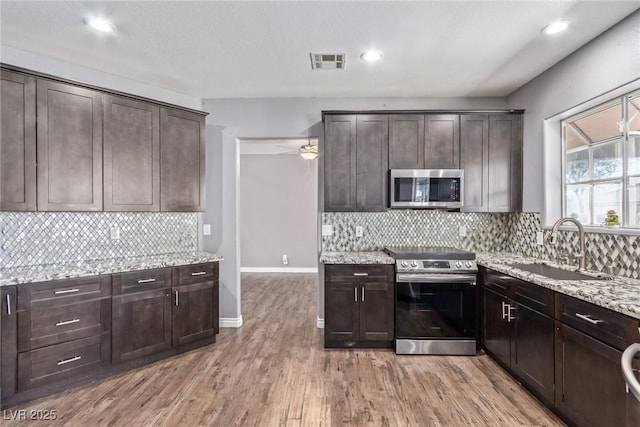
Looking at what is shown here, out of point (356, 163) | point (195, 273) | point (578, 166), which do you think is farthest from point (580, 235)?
point (195, 273)

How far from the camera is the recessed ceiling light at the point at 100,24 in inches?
89.7

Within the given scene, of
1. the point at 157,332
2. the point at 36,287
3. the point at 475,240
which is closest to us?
the point at 36,287

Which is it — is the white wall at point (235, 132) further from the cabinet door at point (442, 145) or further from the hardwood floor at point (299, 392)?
the hardwood floor at point (299, 392)

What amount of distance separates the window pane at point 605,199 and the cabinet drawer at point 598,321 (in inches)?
40.6

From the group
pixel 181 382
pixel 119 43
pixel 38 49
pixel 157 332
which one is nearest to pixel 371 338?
pixel 181 382

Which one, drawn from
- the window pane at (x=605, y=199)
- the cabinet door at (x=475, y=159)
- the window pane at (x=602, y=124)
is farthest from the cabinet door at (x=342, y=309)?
the window pane at (x=602, y=124)

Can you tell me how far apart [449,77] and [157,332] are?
3.81 meters

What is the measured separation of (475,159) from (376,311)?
6.53ft

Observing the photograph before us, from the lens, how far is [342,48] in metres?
2.66

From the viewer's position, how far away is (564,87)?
9.31ft

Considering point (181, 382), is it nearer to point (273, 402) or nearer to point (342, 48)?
point (273, 402)

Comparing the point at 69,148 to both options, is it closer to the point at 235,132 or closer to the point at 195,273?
the point at 195,273

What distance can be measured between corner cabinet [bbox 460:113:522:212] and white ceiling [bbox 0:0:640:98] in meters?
0.45

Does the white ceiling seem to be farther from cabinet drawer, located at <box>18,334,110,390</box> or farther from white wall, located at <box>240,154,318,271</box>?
white wall, located at <box>240,154,318,271</box>
